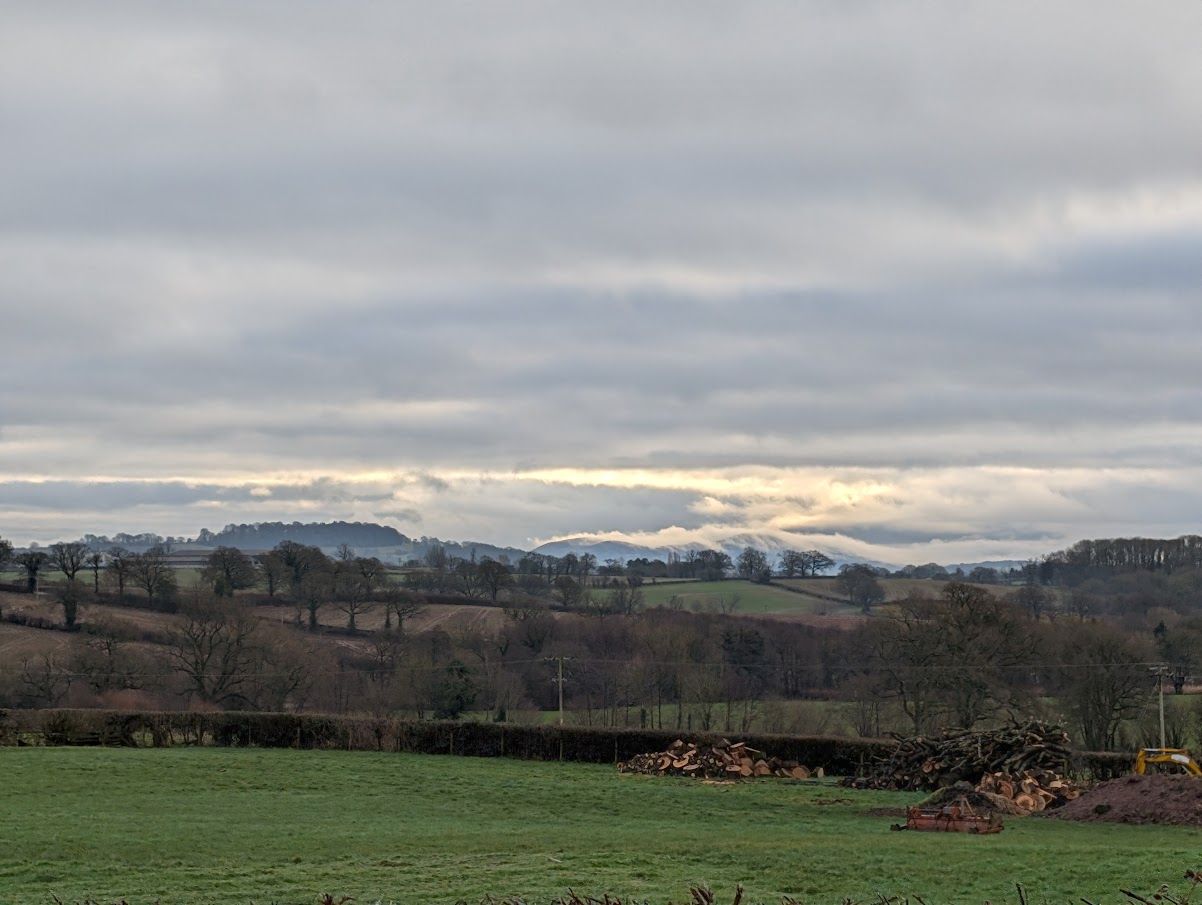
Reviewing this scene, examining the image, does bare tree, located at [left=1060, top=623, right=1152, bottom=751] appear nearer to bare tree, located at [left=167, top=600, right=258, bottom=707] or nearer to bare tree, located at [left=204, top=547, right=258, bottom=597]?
bare tree, located at [left=167, top=600, right=258, bottom=707]

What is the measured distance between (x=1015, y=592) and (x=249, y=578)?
224 feet

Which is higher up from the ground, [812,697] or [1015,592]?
[1015,592]

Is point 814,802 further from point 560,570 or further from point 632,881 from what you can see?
point 560,570

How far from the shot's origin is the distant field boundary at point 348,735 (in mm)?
50875

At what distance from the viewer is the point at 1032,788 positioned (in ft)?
126

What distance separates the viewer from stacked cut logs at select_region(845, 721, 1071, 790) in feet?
137

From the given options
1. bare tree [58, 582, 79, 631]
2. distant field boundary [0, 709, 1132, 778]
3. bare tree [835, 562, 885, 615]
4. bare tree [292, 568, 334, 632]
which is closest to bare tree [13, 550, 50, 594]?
bare tree [58, 582, 79, 631]

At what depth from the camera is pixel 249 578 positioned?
4508 inches

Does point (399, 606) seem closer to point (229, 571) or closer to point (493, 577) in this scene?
point (229, 571)

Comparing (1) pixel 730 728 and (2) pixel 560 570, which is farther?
(2) pixel 560 570

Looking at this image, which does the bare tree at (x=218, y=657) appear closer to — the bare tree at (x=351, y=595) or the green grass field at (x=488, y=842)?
the bare tree at (x=351, y=595)

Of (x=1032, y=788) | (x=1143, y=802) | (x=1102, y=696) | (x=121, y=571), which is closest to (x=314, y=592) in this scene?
(x=121, y=571)

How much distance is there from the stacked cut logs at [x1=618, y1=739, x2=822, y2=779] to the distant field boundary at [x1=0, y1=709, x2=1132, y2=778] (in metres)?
0.91

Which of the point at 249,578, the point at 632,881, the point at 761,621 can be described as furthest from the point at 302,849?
the point at 249,578
